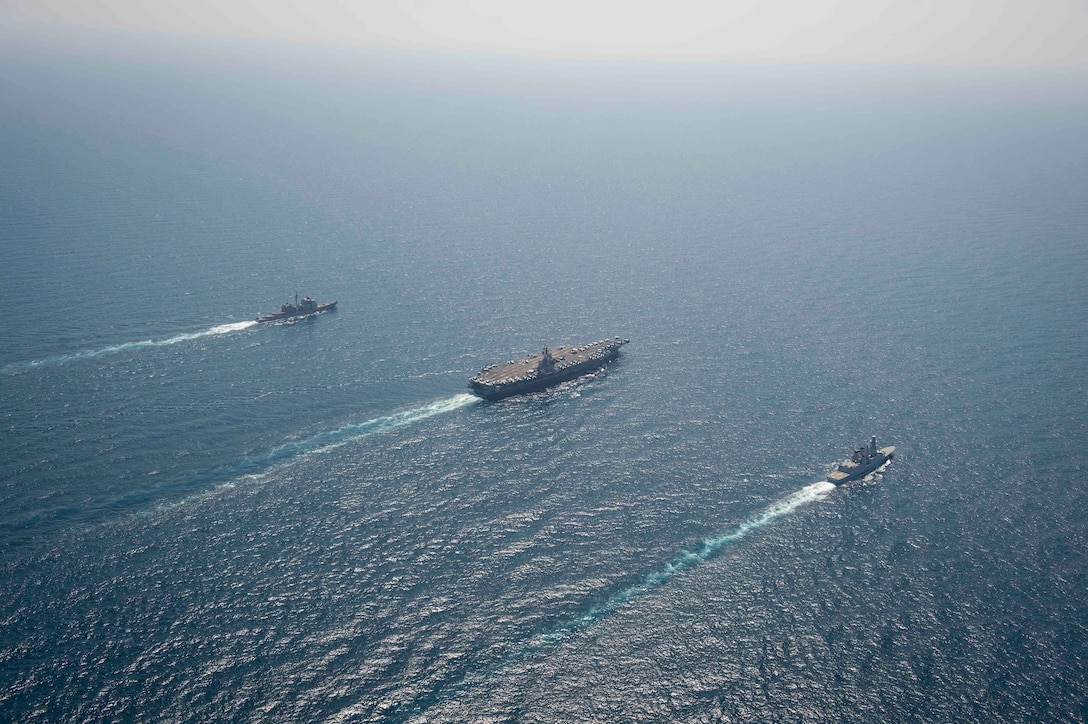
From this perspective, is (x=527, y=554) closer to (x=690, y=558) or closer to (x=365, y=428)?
Answer: (x=690, y=558)

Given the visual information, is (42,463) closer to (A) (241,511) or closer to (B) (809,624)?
(A) (241,511)

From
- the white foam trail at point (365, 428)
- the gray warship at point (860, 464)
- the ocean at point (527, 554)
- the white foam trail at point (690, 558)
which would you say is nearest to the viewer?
the ocean at point (527, 554)

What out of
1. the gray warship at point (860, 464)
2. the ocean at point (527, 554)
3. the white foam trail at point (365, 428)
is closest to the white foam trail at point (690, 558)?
→ the ocean at point (527, 554)

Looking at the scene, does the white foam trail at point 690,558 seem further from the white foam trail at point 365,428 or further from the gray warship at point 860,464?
the white foam trail at point 365,428

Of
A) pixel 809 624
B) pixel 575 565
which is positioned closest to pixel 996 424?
pixel 809 624

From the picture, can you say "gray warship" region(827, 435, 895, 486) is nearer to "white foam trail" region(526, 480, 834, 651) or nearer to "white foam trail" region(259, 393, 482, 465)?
"white foam trail" region(526, 480, 834, 651)

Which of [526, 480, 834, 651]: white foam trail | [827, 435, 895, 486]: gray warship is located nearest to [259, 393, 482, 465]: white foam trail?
[526, 480, 834, 651]: white foam trail
